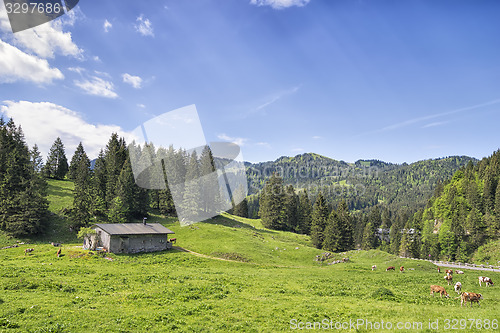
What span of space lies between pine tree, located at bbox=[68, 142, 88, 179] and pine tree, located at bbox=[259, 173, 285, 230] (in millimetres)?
70956

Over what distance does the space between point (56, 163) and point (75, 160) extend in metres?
6.04

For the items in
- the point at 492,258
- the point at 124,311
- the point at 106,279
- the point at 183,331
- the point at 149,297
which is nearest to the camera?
the point at 183,331

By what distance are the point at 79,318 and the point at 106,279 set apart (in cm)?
1188

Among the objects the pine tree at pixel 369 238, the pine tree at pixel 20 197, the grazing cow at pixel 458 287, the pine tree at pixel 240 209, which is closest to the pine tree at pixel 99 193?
the pine tree at pixel 20 197

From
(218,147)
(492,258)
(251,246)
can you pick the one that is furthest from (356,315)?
(492,258)

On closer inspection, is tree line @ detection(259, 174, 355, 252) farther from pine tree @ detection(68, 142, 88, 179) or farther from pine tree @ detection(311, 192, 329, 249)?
pine tree @ detection(68, 142, 88, 179)

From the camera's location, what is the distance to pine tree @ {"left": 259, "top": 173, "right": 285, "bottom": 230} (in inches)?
3398

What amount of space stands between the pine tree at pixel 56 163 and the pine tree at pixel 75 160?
88.7 inches

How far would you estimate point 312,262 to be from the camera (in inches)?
1864

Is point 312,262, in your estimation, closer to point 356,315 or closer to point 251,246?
point 251,246

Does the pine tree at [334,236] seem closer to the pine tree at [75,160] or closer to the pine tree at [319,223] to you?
the pine tree at [319,223]

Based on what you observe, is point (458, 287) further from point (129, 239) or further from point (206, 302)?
point (129, 239)

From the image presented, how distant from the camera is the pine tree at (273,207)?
283 ft

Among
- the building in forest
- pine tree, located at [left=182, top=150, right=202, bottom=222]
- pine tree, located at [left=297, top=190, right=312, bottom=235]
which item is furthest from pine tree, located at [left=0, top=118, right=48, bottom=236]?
pine tree, located at [left=297, top=190, right=312, bottom=235]
